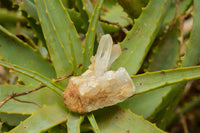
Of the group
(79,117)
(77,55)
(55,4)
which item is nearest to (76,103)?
(79,117)

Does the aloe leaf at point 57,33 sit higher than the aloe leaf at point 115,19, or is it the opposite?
the aloe leaf at point 57,33

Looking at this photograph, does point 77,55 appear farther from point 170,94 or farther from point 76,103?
point 170,94

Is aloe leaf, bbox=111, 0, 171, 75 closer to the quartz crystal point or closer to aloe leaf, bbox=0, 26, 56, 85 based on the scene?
the quartz crystal point

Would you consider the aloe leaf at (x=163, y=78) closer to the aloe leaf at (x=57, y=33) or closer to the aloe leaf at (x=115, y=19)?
the aloe leaf at (x=57, y=33)

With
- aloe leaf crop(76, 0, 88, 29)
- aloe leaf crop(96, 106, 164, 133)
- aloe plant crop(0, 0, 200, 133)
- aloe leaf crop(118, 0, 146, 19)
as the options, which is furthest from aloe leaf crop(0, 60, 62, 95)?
aloe leaf crop(118, 0, 146, 19)

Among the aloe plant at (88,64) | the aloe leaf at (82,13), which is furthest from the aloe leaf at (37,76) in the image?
the aloe leaf at (82,13)

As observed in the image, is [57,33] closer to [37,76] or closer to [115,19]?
[37,76]
